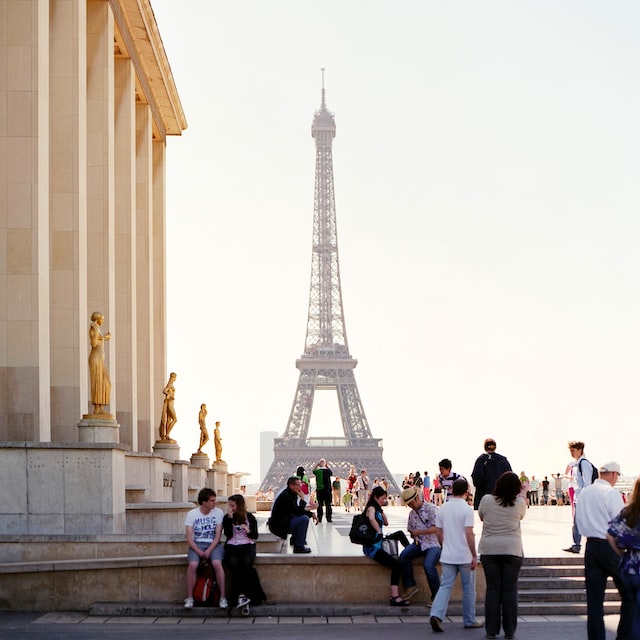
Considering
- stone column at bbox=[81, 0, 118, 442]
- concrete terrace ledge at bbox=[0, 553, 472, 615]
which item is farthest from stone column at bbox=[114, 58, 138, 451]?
concrete terrace ledge at bbox=[0, 553, 472, 615]

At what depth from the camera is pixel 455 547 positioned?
16047 millimetres

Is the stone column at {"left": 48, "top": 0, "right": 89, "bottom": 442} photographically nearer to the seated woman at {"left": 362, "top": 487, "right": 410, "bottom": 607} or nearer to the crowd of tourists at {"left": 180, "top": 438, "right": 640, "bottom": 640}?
the crowd of tourists at {"left": 180, "top": 438, "right": 640, "bottom": 640}

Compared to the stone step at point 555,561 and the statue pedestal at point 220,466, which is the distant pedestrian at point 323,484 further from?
the statue pedestal at point 220,466

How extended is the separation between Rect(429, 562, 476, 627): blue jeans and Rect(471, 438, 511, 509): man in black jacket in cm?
337

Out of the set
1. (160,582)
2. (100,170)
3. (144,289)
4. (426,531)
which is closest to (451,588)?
(426,531)

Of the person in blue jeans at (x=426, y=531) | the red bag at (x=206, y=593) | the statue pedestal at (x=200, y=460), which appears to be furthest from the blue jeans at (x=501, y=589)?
the statue pedestal at (x=200, y=460)

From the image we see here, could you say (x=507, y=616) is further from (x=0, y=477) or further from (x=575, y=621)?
(x=0, y=477)

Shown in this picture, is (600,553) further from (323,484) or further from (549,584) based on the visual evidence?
(323,484)

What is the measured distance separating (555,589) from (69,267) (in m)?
13.1

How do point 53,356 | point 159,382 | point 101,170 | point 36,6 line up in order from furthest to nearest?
1. point 159,382
2. point 101,170
3. point 53,356
4. point 36,6

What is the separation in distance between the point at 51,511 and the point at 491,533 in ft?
26.8

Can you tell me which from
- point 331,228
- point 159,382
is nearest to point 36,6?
point 159,382

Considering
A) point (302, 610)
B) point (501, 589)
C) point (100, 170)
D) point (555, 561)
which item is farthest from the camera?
point (100, 170)

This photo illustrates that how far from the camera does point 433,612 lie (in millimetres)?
15977
